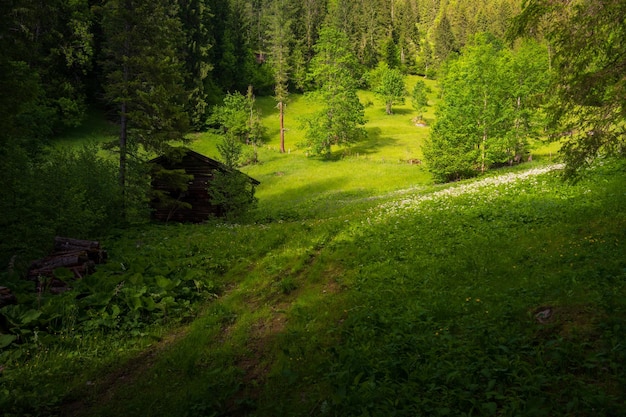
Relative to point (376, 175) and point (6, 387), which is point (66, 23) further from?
point (6, 387)

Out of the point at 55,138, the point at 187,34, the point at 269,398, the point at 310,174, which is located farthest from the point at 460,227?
the point at 187,34

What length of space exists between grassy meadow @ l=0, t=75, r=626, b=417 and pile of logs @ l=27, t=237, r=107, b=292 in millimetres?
673

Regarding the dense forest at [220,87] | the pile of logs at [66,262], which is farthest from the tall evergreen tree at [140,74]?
the pile of logs at [66,262]

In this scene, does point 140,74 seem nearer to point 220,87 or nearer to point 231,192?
point 231,192

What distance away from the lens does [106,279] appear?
10.5 m

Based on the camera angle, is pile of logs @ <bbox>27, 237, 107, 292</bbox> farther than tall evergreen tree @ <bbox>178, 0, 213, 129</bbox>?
No

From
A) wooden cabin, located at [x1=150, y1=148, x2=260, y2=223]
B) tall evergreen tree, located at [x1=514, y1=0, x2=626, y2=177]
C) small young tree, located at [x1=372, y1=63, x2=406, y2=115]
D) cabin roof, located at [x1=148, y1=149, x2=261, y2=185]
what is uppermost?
small young tree, located at [x1=372, y1=63, x2=406, y2=115]

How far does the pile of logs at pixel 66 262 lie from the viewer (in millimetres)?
10555

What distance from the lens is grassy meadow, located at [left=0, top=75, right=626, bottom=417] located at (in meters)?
5.39

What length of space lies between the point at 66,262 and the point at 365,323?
9.50 metres

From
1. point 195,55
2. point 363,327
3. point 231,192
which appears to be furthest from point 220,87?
point 363,327

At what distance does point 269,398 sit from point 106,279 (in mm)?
6914

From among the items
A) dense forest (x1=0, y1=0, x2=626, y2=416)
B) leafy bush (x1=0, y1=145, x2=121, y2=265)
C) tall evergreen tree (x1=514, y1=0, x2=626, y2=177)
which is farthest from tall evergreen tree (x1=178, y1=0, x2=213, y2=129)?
tall evergreen tree (x1=514, y1=0, x2=626, y2=177)

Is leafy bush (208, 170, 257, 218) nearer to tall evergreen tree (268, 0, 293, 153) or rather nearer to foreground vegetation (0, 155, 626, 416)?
foreground vegetation (0, 155, 626, 416)
